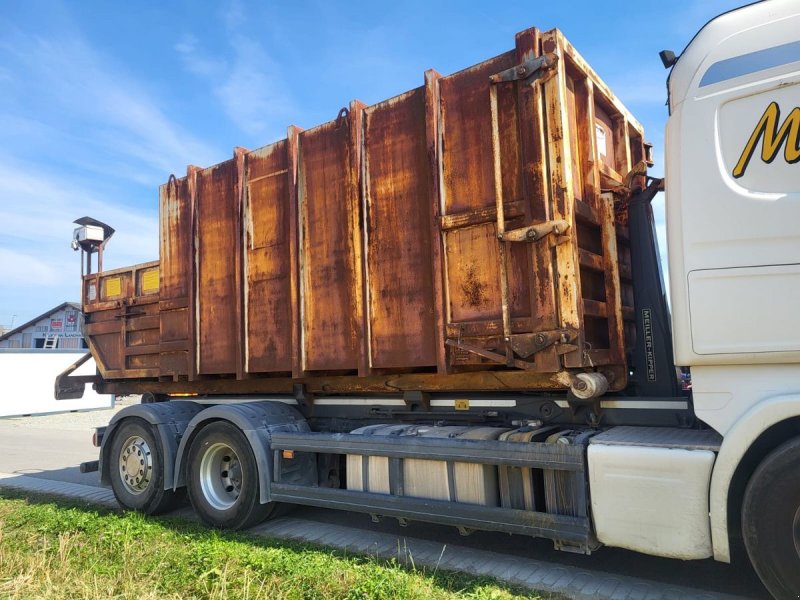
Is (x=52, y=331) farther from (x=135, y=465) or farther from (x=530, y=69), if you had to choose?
(x=530, y=69)

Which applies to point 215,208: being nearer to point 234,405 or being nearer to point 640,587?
point 234,405

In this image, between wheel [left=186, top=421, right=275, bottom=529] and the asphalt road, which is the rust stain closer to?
the asphalt road

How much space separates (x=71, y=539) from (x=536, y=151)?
473 cm

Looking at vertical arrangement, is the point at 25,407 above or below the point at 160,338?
below

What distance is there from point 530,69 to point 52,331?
38379 millimetres

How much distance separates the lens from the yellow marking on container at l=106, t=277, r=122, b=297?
711 centimetres

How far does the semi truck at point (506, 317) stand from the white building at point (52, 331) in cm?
3250

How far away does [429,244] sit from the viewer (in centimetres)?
455

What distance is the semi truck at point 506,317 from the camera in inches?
122

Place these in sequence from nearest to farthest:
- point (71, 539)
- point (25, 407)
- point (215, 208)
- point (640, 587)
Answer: point (640, 587), point (71, 539), point (215, 208), point (25, 407)

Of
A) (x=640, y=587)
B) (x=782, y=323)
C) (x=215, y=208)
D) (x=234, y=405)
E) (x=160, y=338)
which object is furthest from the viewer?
(x=160, y=338)

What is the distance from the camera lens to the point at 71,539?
4.80 m

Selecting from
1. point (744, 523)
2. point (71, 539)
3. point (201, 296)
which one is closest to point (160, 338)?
point (201, 296)

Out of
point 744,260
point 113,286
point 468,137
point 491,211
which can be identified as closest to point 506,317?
point 491,211
